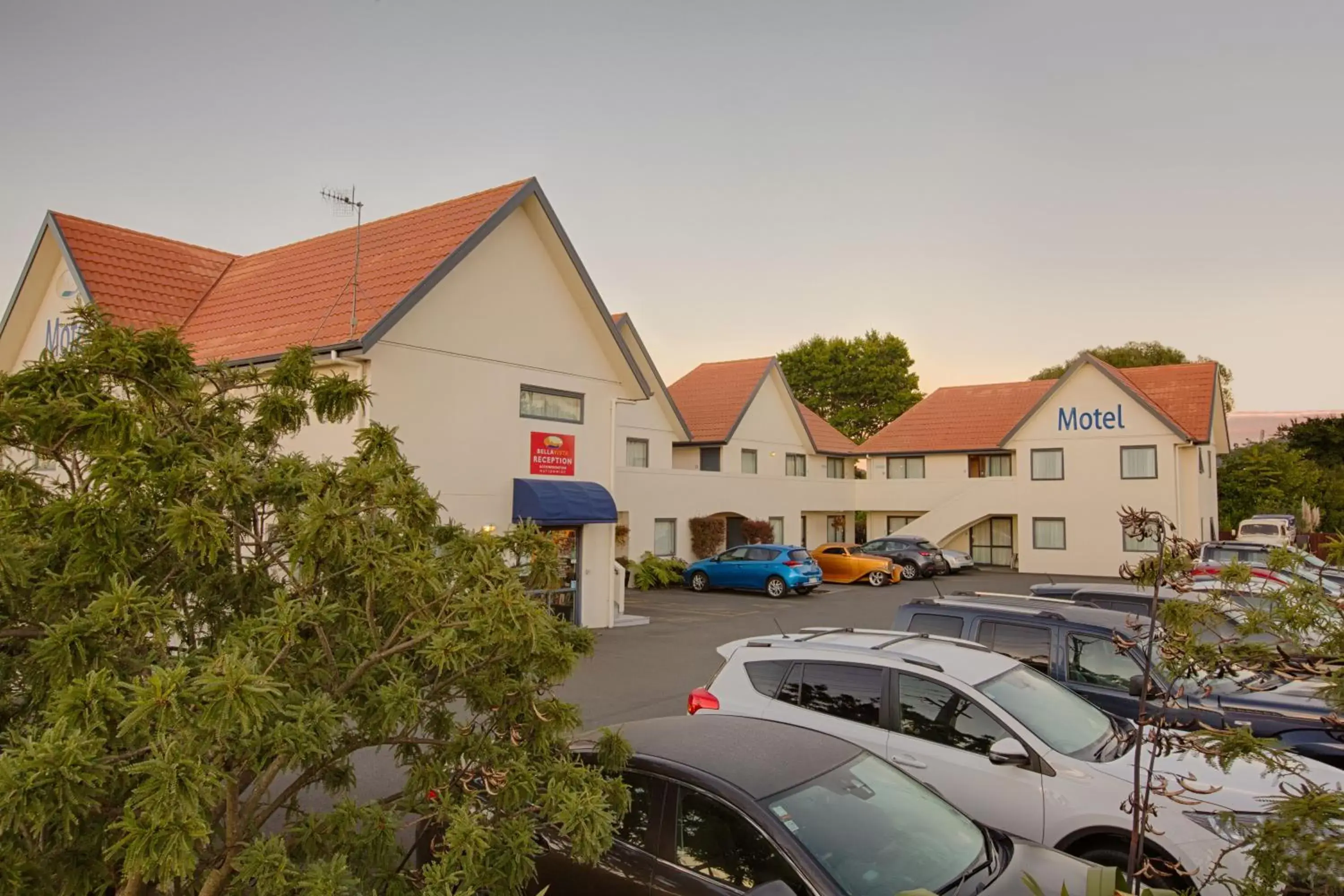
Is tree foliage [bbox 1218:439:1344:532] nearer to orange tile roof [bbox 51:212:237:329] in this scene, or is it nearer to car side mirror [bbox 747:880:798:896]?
car side mirror [bbox 747:880:798:896]

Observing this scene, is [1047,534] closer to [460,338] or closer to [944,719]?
[460,338]

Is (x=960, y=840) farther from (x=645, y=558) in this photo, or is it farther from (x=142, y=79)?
(x=645, y=558)

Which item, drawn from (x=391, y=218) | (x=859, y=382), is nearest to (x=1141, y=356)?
(x=859, y=382)

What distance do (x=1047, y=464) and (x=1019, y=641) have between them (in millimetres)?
28965

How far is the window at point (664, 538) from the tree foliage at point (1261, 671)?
26.6 m

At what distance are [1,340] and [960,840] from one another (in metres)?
23.4

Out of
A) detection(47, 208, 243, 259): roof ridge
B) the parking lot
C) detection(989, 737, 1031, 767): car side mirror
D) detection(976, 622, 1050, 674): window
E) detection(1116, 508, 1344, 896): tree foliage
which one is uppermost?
detection(47, 208, 243, 259): roof ridge

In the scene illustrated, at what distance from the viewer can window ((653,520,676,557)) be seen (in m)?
29.5

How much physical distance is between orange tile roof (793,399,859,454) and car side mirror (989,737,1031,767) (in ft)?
111

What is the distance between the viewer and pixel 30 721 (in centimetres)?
308

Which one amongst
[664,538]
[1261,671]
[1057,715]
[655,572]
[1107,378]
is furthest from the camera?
[1107,378]

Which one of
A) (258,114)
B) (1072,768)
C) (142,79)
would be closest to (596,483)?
(258,114)

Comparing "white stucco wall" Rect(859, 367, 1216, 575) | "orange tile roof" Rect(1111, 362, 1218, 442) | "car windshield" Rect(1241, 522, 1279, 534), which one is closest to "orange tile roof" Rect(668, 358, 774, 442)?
"white stucco wall" Rect(859, 367, 1216, 575)

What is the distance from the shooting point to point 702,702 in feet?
23.0
